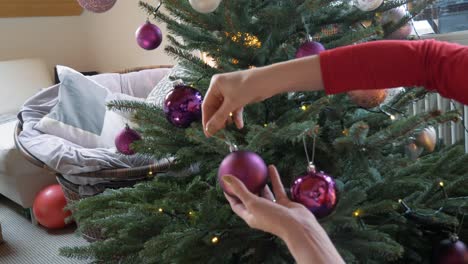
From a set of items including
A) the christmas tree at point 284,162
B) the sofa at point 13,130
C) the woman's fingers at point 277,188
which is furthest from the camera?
the sofa at point 13,130

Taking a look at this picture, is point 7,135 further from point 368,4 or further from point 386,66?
point 386,66

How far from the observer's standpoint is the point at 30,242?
2.00m

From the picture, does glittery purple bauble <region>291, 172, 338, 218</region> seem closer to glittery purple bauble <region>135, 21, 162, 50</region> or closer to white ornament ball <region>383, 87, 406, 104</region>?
white ornament ball <region>383, 87, 406, 104</region>

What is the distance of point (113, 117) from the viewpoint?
2.07m

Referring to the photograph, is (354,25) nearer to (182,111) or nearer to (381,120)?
(381,120)

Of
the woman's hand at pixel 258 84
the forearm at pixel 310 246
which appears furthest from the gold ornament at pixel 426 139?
the forearm at pixel 310 246

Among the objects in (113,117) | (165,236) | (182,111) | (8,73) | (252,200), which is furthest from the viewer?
(8,73)

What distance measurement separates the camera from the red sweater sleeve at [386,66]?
61cm

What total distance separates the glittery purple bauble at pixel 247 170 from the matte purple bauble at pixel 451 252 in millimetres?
451

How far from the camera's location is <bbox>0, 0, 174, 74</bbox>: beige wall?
10.5 feet

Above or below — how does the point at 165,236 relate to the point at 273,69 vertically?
below

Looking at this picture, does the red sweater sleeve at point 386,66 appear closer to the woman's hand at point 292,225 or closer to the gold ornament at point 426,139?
the woman's hand at point 292,225

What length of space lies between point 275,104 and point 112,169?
0.83 meters

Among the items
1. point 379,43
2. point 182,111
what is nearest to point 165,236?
point 182,111
